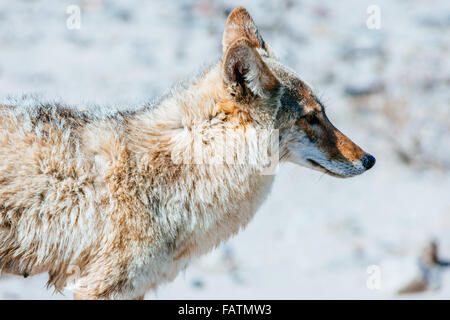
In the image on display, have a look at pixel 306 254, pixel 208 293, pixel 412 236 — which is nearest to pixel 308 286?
pixel 306 254

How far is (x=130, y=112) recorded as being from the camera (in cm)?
449

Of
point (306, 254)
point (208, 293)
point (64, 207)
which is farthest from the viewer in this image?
point (306, 254)

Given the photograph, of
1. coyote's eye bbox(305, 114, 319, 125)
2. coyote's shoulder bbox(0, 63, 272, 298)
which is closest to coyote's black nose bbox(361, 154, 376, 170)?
coyote's eye bbox(305, 114, 319, 125)

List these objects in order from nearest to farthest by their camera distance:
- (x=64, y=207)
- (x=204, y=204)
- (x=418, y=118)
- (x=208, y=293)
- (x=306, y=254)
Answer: (x=64, y=207) < (x=204, y=204) < (x=208, y=293) < (x=306, y=254) < (x=418, y=118)

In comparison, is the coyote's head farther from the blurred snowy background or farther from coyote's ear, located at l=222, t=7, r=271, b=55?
the blurred snowy background

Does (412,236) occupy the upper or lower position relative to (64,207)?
lower

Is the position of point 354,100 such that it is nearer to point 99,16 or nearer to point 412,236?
point 412,236

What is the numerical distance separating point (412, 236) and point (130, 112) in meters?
5.12

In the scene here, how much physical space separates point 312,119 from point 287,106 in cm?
27

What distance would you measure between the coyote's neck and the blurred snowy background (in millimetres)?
2619

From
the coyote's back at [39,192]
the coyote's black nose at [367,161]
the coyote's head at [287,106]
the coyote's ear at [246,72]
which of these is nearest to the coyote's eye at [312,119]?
the coyote's head at [287,106]

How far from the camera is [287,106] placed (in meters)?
4.38

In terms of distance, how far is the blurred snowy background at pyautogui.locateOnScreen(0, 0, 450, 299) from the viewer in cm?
758

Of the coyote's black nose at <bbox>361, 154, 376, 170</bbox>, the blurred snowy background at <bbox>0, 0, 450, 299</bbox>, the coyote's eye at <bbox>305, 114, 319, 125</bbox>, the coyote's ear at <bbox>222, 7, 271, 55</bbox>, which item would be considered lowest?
the blurred snowy background at <bbox>0, 0, 450, 299</bbox>
